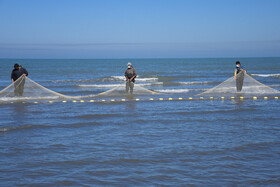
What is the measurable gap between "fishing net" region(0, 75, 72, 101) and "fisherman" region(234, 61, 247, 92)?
7.18 m

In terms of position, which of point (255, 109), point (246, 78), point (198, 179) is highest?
point (246, 78)

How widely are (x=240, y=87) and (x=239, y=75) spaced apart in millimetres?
579

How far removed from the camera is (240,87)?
14.9 metres

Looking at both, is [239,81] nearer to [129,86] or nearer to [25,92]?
[129,86]

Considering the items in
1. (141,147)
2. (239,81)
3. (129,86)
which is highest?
(239,81)

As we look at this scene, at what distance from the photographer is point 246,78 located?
14844 millimetres

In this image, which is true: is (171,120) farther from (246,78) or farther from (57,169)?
(246,78)

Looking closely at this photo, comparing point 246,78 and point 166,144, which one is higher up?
point 246,78

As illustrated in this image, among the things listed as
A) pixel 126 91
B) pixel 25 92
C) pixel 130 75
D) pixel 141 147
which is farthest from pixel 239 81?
pixel 141 147

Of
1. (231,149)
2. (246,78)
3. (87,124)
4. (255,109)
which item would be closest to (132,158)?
(231,149)

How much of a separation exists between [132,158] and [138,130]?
212 centimetres

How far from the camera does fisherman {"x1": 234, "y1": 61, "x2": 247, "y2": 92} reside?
1442cm

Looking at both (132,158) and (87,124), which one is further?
(87,124)

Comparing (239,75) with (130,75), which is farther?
(239,75)
